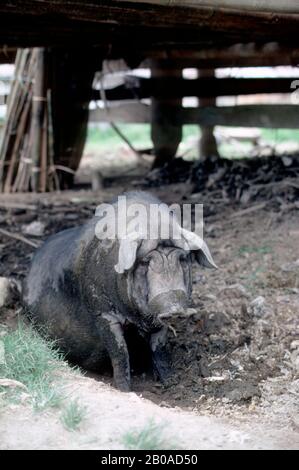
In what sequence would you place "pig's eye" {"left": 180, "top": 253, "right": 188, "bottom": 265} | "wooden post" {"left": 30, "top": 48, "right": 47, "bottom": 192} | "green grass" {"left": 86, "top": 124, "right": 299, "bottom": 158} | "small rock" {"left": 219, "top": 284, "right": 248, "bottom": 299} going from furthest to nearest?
"green grass" {"left": 86, "top": 124, "right": 299, "bottom": 158}
"wooden post" {"left": 30, "top": 48, "right": 47, "bottom": 192}
"small rock" {"left": 219, "top": 284, "right": 248, "bottom": 299}
"pig's eye" {"left": 180, "top": 253, "right": 188, "bottom": 265}

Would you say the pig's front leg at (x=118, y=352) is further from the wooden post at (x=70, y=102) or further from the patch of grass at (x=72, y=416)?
the wooden post at (x=70, y=102)

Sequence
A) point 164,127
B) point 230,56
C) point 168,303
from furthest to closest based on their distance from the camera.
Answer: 1. point 164,127
2. point 230,56
3. point 168,303

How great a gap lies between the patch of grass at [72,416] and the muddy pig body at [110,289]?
3.51 feet

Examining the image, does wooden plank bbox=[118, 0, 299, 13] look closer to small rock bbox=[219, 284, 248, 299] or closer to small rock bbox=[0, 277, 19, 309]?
small rock bbox=[219, 284, 248, 299]

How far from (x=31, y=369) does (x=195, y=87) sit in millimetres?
6766

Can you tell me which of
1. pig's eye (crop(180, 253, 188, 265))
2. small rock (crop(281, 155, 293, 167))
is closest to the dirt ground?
pig's eye (crop(180, 253, 188, 265))

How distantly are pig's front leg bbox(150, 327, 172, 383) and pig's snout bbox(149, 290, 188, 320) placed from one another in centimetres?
50

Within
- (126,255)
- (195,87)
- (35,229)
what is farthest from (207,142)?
(126,255)

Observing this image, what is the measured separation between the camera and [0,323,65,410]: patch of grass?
3.68 meters

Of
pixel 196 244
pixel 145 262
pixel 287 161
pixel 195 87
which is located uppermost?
pixel 195 87

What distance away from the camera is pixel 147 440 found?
3113 millimetres

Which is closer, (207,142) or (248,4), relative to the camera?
(248,4)

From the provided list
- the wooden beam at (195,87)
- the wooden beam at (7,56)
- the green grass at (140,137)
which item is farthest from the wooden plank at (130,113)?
the green grass at (140,137)

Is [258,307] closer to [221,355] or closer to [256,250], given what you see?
[221,355]
